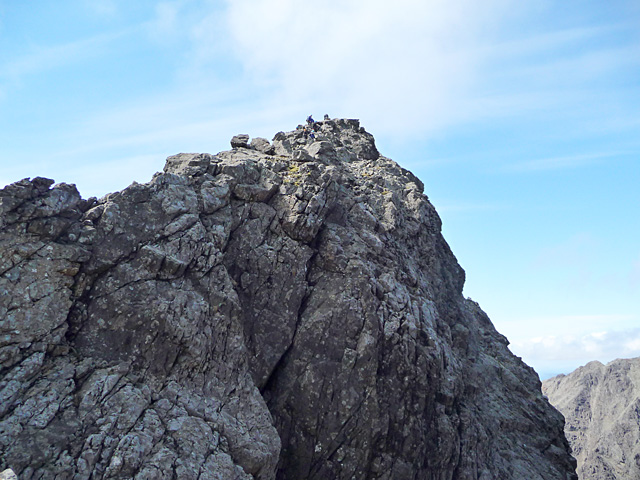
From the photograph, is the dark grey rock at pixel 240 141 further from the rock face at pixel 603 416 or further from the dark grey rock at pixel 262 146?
the rock face at pixel 603 416

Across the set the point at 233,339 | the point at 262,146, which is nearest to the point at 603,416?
the point at 262,146

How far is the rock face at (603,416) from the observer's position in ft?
399

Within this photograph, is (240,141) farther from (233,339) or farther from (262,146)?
(233,339)

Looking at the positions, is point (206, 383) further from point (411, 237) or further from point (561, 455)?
point (561, 455)

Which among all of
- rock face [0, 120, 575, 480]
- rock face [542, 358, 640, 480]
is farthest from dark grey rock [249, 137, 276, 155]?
rock face [542, 358, 640, 480]

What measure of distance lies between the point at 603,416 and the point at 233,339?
147916 mm

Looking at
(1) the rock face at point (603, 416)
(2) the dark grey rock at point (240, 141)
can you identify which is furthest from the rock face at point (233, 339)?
(1) the rock face at point (603, 416)

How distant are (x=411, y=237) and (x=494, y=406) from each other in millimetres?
16875

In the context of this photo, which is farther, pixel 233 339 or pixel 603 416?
pixel 603 416

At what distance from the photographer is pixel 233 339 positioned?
30.4 m

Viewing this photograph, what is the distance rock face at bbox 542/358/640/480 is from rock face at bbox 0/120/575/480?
9618 centimetres

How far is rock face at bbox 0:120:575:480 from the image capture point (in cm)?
2480

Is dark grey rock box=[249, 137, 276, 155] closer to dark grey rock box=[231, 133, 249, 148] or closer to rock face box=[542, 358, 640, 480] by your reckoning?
dark grey rock box=[231, 133, 249, 148]

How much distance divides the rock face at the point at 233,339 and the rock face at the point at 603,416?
316ft
